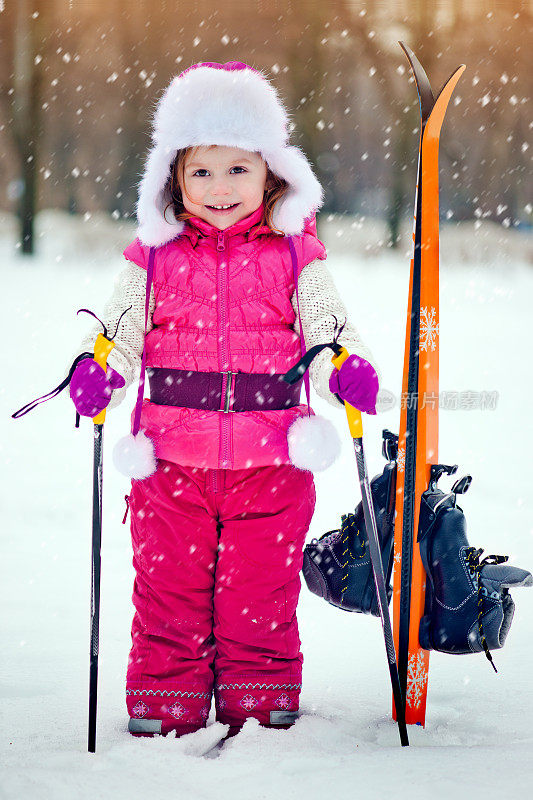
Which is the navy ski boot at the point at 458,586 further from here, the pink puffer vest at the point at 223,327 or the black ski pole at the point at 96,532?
the black ski pole at the point at 96,532

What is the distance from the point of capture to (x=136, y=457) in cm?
170

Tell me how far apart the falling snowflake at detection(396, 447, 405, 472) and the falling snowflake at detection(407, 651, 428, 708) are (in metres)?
0.42

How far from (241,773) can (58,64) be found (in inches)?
263

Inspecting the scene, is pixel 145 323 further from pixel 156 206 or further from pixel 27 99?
pixel 27 99

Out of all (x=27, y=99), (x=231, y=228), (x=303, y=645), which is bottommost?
(x=303, y=645)

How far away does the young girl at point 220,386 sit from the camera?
1682 mm

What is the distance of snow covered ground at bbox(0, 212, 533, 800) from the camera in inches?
56.6

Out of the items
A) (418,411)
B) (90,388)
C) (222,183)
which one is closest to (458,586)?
(418,411)

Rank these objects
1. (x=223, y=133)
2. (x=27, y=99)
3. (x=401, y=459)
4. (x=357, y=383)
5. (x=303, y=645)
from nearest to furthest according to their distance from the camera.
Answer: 1. (x=357, y=383)
2. (x=223, y=133)
3. (x=401, y=459)
4. (x=303, y=645)
5. (x=27, y=99)

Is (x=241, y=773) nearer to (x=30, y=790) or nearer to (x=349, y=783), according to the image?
(x=349, y=783)

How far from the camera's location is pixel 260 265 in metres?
1.71

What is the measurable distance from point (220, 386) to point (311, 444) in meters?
0.23

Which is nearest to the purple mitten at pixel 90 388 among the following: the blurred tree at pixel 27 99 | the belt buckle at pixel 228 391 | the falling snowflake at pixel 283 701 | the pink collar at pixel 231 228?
the belt buckle at pixel 228 391

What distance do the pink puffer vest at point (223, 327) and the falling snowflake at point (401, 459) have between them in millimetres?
260
